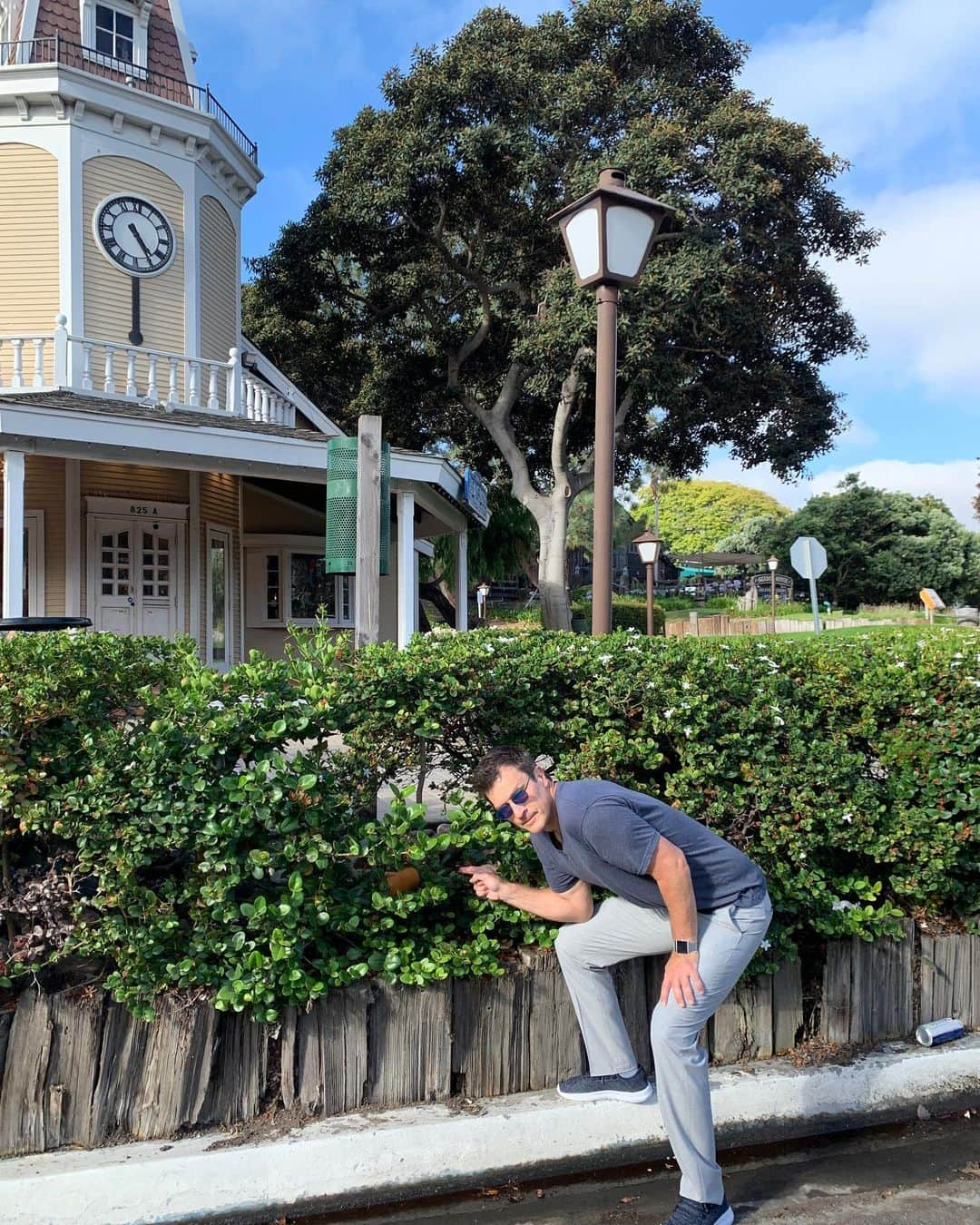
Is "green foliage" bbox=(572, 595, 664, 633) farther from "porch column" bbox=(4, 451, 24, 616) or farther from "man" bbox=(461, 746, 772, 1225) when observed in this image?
"man" bbox=(461, 746, 772, 1225)

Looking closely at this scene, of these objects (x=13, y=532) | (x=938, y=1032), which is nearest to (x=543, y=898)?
(x=938, y=1032)

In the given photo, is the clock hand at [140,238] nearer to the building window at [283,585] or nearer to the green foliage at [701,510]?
the building window at [283,585]

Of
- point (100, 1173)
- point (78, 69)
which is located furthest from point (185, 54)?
point (100, 1173)

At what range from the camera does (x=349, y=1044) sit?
3.25 meters

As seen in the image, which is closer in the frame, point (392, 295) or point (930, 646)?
point (930, 646)

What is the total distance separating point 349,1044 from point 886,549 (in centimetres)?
5442

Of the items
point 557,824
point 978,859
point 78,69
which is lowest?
point 978,859

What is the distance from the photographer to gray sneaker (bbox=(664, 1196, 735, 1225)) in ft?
9.05

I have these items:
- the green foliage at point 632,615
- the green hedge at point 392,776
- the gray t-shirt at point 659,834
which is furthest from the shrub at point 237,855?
the green foliage at point 632,615

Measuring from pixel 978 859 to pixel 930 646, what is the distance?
3.03 feet

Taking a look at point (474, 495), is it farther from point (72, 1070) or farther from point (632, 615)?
point (632, 615)

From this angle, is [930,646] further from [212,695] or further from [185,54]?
[185,54]

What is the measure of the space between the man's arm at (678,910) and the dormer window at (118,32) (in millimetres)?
16878

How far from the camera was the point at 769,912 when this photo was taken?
2.94 meters
